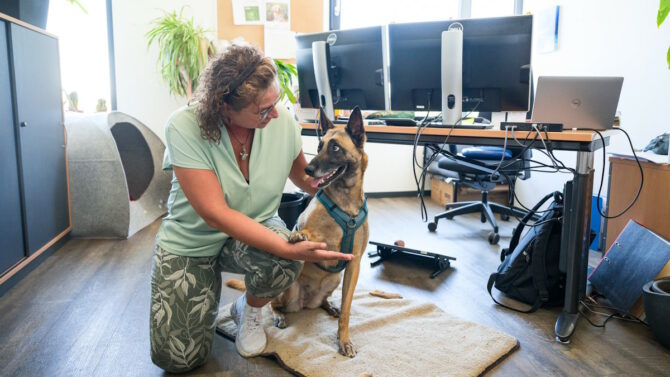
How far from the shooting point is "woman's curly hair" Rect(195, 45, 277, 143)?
4.38ft

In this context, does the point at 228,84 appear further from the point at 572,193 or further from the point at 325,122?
the point at 572,193

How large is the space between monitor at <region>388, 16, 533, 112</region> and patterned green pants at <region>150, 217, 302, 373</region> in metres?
0.97

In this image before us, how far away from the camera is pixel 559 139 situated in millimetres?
1650

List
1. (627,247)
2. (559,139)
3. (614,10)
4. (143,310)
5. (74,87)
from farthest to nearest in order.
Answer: (74,87)
(614,10)
(627,247)
(143,310)
(559,139)

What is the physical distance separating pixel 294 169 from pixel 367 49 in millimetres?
789

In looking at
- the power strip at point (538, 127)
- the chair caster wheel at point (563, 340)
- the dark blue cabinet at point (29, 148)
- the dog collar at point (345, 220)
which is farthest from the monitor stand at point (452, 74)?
the dark blue cabinet at point (29, 148)

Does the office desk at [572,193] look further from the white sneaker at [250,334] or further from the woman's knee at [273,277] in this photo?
the white sneaker at [250,334]

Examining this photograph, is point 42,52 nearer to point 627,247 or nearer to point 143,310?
point 143,310

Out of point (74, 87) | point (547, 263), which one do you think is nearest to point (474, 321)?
point (547, 263)

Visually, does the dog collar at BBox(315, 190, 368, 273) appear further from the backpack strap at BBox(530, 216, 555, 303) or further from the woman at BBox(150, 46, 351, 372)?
the backpack strap at BBox(530, 216, 555, 303)

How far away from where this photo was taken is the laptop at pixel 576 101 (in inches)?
64.6

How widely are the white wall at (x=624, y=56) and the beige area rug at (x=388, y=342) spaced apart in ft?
4.26

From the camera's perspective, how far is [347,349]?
5.24ft

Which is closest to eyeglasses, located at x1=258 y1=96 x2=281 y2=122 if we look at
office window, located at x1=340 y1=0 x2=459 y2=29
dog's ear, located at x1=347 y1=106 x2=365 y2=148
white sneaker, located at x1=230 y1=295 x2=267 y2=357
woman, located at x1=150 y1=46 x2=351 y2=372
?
woman, located at x1=150 y1=46 x2=351 y2=372
